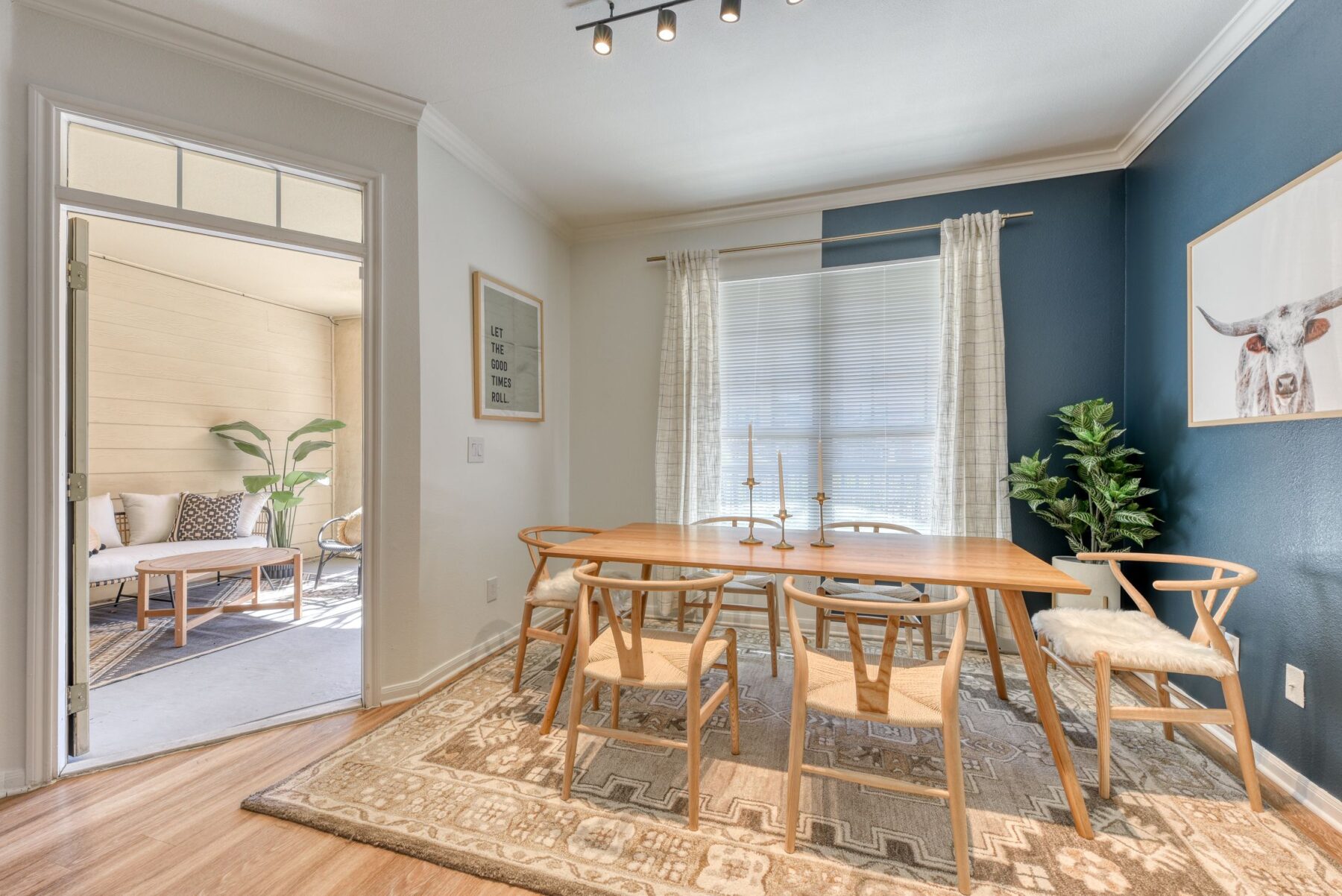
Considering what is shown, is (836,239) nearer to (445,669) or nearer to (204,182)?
(204,182)

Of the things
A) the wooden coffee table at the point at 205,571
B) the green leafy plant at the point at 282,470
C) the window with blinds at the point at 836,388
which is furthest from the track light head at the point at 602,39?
the green leafy plant at the point at 282,470

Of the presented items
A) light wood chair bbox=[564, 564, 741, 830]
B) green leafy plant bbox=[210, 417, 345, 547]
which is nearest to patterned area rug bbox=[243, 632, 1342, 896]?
light wood chair bbox=[564, 564, 741, 830]

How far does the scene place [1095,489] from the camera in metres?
2.57

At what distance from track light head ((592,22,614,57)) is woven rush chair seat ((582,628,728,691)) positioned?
2091 millimetres

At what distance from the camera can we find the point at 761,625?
347 cm

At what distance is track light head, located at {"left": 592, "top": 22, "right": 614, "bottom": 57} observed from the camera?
1936 mm

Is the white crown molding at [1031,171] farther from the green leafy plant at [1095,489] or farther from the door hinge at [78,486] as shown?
the door hinge at [78,486]

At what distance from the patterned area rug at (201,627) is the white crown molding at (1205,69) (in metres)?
5.42

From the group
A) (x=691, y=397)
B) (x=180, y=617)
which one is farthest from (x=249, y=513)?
(x=691, y=397)

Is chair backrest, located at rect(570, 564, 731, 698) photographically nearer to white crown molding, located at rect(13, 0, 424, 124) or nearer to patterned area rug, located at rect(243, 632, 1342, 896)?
patterned area rug, located at rect(243, 632, 1342, 896)

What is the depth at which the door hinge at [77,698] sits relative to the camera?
190cm

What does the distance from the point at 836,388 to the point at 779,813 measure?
2.40 meters

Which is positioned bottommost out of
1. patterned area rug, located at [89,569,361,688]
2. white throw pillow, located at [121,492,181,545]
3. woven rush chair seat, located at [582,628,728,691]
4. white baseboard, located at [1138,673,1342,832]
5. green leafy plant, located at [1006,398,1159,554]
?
patterned area rug, located at [89,569,361,688]

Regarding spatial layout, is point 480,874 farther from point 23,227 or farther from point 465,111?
point 465,111
